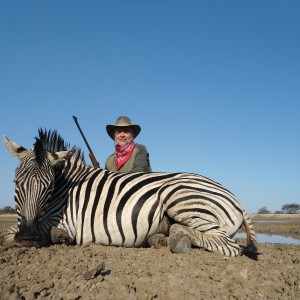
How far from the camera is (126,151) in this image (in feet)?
19.4

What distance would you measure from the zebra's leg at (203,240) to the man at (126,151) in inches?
92.2

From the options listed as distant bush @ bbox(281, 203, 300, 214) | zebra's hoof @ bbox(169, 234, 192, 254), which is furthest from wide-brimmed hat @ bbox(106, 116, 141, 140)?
distant bush @ bbox(281, 203, 300, 214)

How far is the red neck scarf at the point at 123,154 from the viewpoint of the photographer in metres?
5.87

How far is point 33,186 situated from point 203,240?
1.72m

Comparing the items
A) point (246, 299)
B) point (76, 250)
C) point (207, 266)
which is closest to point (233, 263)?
point (207, 266)

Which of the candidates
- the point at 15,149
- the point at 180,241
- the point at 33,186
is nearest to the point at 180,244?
the point at 180,241

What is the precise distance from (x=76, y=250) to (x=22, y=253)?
0.50 meters

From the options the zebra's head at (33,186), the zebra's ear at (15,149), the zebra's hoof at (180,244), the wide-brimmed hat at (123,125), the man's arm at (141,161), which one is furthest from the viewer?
the wide-brimmed hat at (123,125)

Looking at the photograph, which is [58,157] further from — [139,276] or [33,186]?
[139,276]

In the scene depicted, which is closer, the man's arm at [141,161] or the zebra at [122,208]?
the zebra at [122,208]

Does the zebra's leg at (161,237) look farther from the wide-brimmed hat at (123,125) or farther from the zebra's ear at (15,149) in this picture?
the wide-brimmed hat at (123,125)

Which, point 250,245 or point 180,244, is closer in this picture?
point 180,244

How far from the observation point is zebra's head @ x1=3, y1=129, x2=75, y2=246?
10.8ft

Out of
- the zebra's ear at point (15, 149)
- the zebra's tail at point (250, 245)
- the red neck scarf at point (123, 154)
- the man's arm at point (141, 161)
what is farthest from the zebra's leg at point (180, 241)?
the red neck scarf at point (123, 154)
